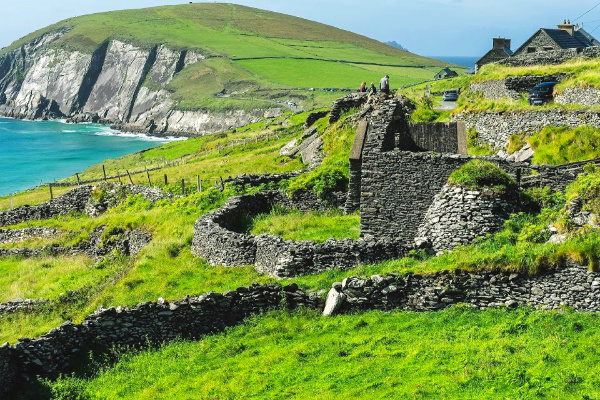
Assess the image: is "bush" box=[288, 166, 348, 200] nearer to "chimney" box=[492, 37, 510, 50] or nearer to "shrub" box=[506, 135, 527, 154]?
"shrub" box=[506, 135, 527, 154]

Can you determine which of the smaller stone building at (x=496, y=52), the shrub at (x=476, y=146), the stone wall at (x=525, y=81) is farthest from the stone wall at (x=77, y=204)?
the smaller stone building at (x=496, y=52)

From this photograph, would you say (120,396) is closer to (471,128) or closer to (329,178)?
(329,178)

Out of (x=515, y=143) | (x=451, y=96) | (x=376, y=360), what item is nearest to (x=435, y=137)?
(x=515, y=143)

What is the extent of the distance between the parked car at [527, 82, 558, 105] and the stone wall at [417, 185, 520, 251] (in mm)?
17459

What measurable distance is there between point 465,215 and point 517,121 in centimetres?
1484

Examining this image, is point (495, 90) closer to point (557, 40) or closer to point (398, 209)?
point (557, 40)

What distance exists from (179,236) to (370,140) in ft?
34.2

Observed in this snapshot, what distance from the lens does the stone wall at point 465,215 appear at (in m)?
19.0

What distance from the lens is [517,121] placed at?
31797 millimetres

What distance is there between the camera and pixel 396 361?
12508 mm

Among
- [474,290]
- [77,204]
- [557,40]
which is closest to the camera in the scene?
[474,290]

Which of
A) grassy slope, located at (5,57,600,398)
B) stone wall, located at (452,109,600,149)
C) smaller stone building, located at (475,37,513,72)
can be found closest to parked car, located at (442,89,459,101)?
stone wall, located at (452,109,600,149)

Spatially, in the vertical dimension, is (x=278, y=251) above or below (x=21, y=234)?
above

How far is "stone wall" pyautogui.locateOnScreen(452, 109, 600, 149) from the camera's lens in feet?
93.4
